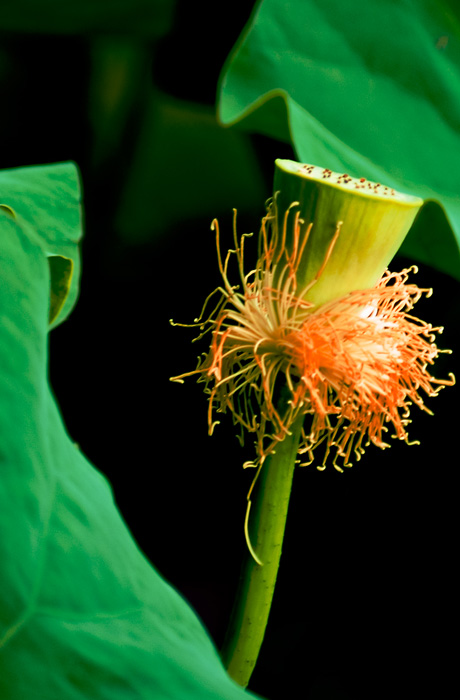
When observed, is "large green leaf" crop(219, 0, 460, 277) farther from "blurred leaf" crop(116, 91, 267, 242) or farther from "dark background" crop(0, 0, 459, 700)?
"blurred leaf" crop(116, 91, 267, 242)

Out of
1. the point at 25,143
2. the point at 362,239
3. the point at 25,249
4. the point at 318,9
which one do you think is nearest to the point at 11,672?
the point at 25,249

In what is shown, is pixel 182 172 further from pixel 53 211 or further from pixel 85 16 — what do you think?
pixel 53 211

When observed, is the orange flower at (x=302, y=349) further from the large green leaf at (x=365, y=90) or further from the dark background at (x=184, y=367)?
the dark background at (x=184, y=367)

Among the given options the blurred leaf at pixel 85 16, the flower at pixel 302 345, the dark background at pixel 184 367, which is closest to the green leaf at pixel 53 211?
the flower at pixel 302 345

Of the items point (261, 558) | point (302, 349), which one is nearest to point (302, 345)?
point (302, 349)

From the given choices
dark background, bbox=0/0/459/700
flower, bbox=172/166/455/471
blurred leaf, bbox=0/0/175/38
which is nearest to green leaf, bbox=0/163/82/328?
flower, bbox=172/166/455/471

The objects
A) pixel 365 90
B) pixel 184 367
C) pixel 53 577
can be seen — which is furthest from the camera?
pixel 184 367
